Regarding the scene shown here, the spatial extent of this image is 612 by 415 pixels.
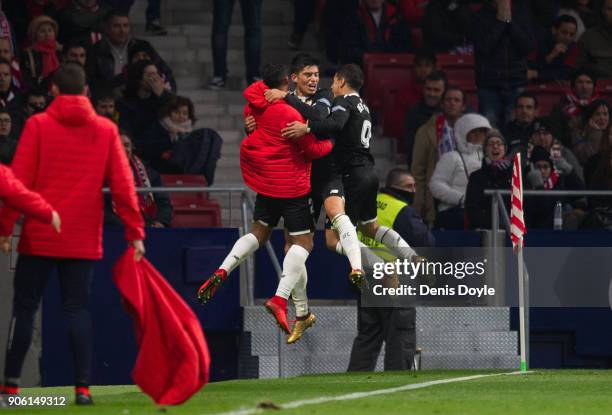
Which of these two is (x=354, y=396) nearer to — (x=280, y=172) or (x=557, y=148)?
(x=280, y=172)

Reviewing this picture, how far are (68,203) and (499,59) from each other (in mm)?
10299

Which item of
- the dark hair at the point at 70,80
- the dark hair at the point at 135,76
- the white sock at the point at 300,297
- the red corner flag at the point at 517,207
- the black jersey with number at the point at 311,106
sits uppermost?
the dark hair at the point at 135,76

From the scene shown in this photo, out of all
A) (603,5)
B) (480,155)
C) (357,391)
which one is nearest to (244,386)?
(357,391)

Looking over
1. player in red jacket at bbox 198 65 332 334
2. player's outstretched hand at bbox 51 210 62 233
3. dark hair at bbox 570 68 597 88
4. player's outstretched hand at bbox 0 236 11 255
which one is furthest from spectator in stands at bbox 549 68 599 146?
player's outstretched hand at bbox 51 210 62 233

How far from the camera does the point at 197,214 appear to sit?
1842 cm

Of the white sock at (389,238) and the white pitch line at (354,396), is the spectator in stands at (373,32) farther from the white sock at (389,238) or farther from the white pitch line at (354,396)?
the white pitch line at (354,396)

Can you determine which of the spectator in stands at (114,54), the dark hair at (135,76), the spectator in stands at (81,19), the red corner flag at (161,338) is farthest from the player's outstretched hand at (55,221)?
the spectator in stands at (81,19)

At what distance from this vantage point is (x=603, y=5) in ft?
74.2

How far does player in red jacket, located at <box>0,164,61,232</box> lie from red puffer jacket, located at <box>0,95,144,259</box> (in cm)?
23

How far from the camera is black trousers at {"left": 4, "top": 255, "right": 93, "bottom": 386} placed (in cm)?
1148

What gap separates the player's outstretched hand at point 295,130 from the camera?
1449cm

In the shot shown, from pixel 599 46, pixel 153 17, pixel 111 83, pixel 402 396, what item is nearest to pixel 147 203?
pixel 111 83

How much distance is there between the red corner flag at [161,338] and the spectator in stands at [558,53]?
1137 cm

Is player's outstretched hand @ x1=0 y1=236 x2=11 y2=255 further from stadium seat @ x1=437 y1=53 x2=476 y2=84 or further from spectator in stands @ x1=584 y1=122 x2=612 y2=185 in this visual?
stadium seat @ x1=437 y1=53 x2=476 y2=84
